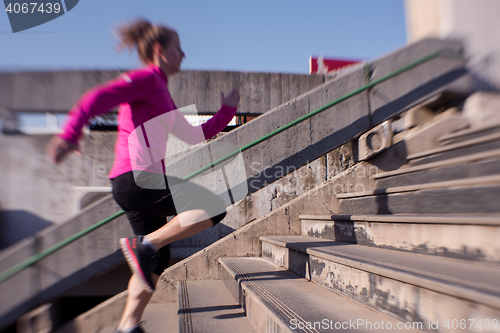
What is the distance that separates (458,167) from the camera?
2131 mm

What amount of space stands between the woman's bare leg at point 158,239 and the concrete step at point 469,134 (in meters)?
2.29

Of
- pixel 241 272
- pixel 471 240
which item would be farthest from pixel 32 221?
pixel 471 240

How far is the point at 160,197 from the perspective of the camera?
1524mm

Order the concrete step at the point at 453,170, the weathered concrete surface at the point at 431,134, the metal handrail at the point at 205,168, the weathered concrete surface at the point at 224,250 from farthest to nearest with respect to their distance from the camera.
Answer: the weathered concrete surface at the point at 431,134 < the weathered concrete surface at the point at 224,250 < the metal handrail at the point at 205,168 < the concrete step at the point at 453,170

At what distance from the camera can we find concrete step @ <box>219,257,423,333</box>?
4.05ft

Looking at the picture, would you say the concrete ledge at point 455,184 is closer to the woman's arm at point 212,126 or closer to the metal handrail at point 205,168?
the metal handrail at point 205,168

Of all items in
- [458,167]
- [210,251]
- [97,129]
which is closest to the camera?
[458,167]

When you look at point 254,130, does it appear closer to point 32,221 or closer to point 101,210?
point 101,210

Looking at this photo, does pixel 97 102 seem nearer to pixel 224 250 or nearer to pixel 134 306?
pixel 134 306

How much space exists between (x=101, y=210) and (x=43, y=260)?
1.84 ft

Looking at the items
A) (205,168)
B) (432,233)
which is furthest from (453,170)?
(205,168)

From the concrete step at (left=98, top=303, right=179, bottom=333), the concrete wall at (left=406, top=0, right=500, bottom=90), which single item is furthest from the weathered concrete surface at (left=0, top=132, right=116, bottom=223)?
the concrete wall at (left=406, top=0, right=500, bottom=90)

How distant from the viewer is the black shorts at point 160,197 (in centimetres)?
149

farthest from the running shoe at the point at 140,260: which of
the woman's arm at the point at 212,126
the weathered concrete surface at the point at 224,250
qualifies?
the weathered concrete surface at the point at 224,250
